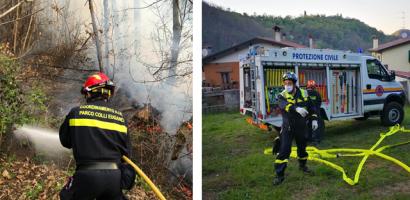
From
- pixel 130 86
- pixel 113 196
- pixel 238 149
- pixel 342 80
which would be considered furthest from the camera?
pixel 130 86

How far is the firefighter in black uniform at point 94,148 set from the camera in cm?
315

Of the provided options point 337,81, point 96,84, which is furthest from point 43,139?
point 337,81

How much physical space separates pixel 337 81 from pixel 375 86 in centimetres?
31

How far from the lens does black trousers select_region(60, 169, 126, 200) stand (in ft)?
10.3

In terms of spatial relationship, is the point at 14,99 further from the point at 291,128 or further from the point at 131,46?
the point at 291,128

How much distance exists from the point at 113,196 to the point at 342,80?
1906 millimetres

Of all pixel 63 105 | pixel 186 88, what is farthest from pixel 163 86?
pixel 63 105

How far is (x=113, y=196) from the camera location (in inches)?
128

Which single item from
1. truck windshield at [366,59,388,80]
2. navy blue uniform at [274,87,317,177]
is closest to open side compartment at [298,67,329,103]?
navy blue uniform at [274,87,317,177]

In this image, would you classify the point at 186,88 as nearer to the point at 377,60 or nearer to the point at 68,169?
the point at 68,169

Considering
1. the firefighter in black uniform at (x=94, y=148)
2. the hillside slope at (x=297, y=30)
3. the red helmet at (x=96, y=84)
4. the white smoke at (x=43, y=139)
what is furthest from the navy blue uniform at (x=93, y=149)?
the hillside slope at (x=297, y=30)

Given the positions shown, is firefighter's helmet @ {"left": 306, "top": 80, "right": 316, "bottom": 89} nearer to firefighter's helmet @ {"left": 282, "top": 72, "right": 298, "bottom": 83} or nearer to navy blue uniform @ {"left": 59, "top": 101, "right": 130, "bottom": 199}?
firefighter's helmet @ {"left": 282, "top": 72, "right": 298, "bottom": 83}

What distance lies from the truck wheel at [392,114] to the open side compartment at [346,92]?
19cm

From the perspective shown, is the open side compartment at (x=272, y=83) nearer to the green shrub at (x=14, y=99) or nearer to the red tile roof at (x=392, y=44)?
the red tile roof at (x=392, y=44)
